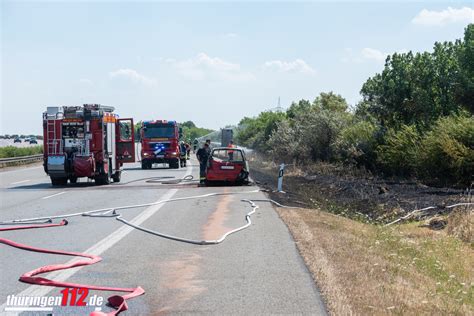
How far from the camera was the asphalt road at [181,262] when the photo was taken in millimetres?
6781

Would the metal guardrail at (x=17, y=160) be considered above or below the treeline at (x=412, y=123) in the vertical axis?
below

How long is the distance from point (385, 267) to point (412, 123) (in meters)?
20.9

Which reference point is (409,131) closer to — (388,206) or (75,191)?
(388,206)

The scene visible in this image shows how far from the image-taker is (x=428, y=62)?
95.2 feet

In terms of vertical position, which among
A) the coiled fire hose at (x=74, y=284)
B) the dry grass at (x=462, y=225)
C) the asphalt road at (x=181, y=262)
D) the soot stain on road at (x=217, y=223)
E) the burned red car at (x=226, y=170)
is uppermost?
the burned red car at (x=226, y=170)

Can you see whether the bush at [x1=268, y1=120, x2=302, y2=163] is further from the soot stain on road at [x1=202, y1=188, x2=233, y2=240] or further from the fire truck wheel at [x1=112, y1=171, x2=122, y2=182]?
the soot stain on road at [x1=202, y1=188, x2=233, y2=240]

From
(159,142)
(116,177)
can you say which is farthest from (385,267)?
(159,142)

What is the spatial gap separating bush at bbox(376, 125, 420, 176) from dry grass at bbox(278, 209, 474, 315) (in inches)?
415

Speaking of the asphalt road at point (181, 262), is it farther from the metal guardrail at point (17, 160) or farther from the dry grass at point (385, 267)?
the metal guardrail at point (17, 160)

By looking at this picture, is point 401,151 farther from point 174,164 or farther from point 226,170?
point 174,164

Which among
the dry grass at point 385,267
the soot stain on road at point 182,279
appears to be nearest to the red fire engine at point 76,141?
the dry grass at point 385,267

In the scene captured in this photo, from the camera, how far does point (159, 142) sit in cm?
4131

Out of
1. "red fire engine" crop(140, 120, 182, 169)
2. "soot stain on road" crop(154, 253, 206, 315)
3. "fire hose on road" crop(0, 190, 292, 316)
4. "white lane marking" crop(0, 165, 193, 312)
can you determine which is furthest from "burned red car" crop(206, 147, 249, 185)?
"red fire engine" crop(140, 120, 182, 169)

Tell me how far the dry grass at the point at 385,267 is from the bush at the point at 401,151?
1053 centimetres
